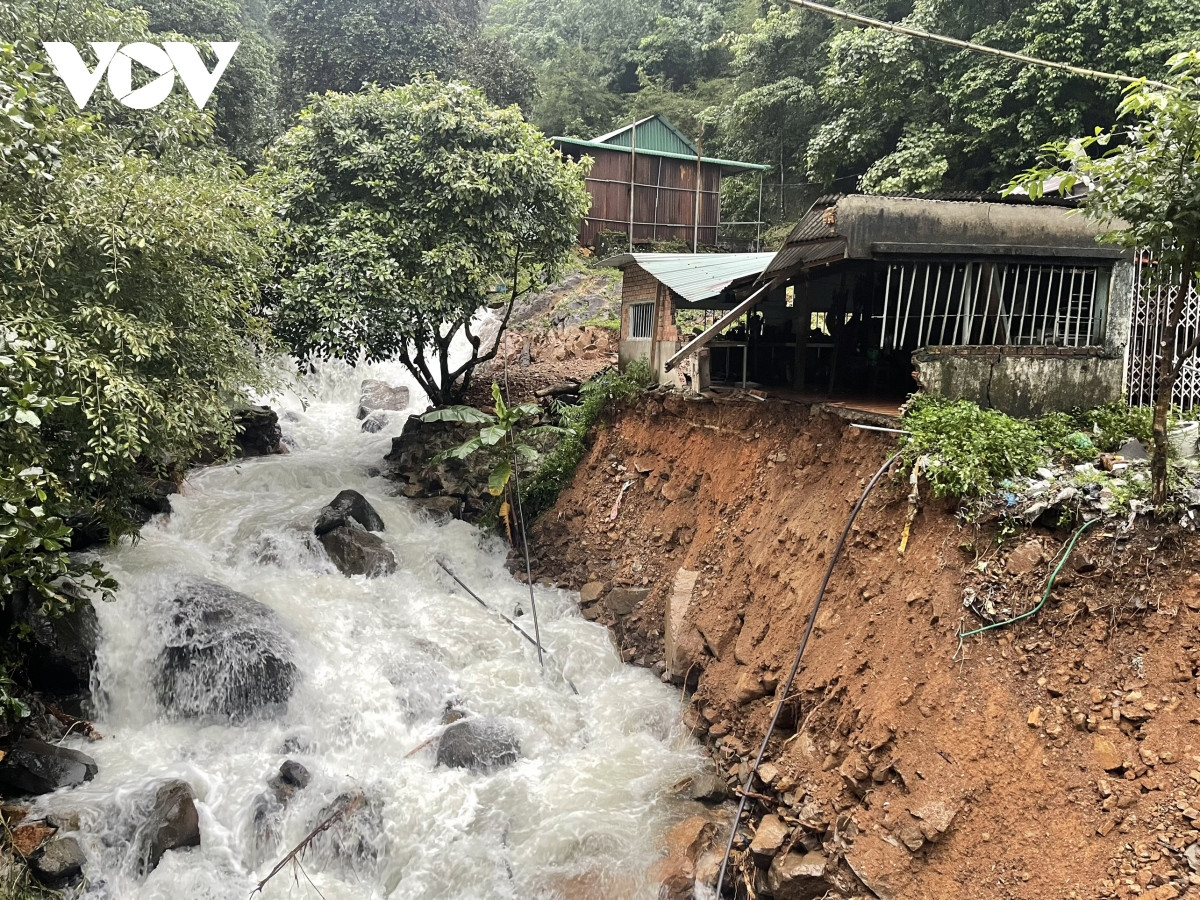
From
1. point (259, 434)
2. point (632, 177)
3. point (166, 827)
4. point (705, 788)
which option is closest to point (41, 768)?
point (166, 827)

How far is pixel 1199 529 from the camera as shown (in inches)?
221

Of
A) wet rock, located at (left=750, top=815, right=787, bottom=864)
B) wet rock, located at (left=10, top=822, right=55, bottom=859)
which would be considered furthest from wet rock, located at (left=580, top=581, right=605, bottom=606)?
wet rock, located at (left=10, top=822, right=55, bottom=859)

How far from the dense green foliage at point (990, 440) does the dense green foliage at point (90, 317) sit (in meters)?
7.82

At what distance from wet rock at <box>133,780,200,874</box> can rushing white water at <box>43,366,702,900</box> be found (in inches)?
4.0

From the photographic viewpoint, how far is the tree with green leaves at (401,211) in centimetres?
1350

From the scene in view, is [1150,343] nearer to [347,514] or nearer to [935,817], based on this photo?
[935,817]

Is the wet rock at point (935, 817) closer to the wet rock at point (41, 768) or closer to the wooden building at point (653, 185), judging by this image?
the wet rock at point (41, 768)

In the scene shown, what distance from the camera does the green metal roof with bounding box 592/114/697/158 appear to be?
24.4 metres

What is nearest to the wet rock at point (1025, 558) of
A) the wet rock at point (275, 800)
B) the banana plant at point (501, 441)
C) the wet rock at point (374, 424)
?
the wet rock at point (275, 800)

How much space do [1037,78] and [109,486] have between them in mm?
20156

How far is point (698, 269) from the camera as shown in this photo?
13969 millimetres

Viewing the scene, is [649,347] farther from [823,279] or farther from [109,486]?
[109,486]

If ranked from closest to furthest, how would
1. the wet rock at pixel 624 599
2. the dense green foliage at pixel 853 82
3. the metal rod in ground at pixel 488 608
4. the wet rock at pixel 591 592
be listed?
the metal rod in ground at pixel 488 608
the wet rock at pixel 624 599
the wet rock at pixel 591 592
the dense green foliage at pixel 853 82

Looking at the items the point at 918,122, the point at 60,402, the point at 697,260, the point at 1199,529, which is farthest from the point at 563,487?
the point at 918,122
